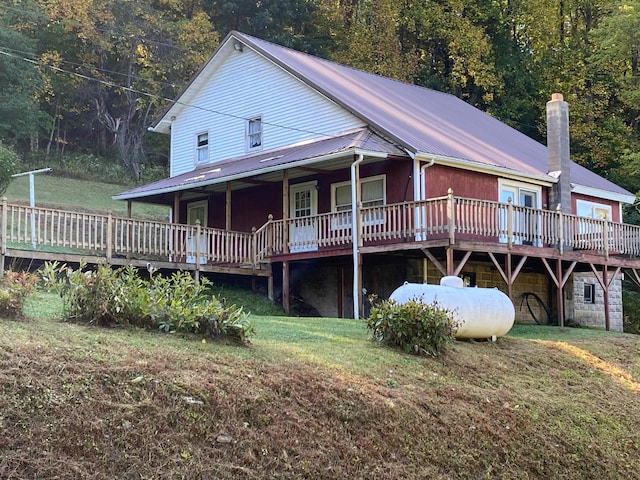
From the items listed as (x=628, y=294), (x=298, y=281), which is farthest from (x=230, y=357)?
(x=628, y=294)

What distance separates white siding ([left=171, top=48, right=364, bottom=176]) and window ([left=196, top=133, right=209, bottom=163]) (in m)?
0.18

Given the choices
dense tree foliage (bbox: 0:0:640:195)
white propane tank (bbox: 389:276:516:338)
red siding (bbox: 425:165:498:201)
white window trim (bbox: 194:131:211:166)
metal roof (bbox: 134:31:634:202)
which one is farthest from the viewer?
dense tree foliage (bbox: 0:0:640:195)

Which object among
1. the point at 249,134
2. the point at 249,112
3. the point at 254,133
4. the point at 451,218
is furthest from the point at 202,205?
the point at 451,218

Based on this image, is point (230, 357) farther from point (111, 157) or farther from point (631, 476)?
point (111, 157)

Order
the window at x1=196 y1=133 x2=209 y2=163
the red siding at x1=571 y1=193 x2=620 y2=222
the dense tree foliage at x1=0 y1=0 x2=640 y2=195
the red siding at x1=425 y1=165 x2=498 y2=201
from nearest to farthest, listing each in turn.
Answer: the red siding at x1=425 y1=165 x2=498 y2=201 < the red siding at x1=571 y1=193 x2=620 y2=222 < the window at x1=196 y1=133 x2=209 y2=163 < the dense tree foliage at x1=0 y1=0 x2=640 y2=195

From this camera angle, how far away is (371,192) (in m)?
20.5

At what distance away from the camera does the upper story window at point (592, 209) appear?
81.3ft

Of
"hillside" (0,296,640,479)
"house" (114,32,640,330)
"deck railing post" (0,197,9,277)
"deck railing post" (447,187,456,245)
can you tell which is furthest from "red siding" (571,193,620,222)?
"deck railing post" (0,197,9,277)

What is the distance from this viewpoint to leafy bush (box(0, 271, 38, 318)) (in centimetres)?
856

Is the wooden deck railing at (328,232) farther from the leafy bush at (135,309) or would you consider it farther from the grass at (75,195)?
the grass at (75,195)

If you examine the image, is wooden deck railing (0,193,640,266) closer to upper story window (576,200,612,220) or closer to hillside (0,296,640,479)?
upper story window (576,200,612,220)

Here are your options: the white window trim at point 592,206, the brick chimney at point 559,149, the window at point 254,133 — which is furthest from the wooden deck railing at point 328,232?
the window at point 254,133

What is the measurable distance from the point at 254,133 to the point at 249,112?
0.73m

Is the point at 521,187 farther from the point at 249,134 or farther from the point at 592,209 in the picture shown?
the point at 249,134
